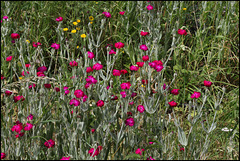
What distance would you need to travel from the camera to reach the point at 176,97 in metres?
3.03

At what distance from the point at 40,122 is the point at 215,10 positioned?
2501 millimetres

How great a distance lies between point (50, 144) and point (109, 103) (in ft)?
1.49

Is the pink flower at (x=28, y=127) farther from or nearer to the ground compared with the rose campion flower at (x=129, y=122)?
nearer to the ground

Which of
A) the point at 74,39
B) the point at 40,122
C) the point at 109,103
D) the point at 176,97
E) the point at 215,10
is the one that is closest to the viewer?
the point at 40,122

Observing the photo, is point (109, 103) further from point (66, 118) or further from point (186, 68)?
point (186, 68)

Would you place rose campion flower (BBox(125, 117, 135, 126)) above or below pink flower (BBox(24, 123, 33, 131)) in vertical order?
above

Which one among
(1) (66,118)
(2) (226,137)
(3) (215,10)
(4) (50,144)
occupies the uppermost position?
(3) (215,10)

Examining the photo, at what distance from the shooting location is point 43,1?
3.72 meters

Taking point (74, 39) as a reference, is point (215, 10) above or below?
above

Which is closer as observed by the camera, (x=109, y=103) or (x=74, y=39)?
(x=109, y=103)

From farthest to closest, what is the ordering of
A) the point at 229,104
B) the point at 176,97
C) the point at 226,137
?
the point at 176,97 < the point at 229,104 < the point at 226,137

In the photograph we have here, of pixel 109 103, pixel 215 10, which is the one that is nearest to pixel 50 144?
pixel 109 103

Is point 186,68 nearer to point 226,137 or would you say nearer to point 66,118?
point 226,137

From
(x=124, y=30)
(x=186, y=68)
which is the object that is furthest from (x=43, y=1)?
(x=186, y=68)
